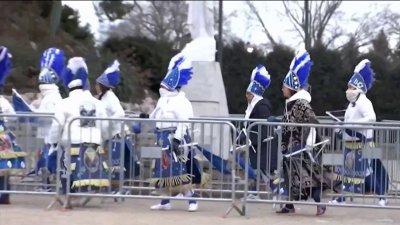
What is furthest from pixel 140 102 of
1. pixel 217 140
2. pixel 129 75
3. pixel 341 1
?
pixel 341 1

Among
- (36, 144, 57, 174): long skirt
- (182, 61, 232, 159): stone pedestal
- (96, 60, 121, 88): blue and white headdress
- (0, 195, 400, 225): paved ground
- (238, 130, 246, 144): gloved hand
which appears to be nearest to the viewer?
(0, 195, 400, 225): paved ground

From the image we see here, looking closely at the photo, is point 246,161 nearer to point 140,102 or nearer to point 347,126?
point 347,126

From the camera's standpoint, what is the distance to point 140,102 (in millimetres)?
28812

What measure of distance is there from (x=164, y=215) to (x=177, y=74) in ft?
6.14

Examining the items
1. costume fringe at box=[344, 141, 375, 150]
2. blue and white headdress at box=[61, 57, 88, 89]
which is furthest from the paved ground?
blue and white headdress at box=[61, 57, 88, 89]

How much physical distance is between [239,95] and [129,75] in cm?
377

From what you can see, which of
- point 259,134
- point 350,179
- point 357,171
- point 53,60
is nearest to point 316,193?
point 350,179

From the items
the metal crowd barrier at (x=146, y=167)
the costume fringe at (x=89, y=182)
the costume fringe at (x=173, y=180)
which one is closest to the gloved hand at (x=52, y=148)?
the metal crowd barrier at (x=146, y=167)

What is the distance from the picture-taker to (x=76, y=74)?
460 inches

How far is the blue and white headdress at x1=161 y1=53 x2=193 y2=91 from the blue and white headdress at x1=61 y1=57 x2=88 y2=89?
3.28 feet

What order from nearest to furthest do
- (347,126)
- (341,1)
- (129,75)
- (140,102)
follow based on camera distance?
1. (347,126)
2. (140,102)
3. (129,75)
4. (341,1)

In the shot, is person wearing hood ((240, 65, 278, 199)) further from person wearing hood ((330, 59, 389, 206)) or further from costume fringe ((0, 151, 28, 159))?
costume fringe ((0, 151, 28, 159))

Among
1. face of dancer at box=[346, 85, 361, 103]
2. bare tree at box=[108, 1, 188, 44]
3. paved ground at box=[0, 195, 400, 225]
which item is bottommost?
paved ground at box=[0, 195, 400, 225]

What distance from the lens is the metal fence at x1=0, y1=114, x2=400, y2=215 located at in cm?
1081
